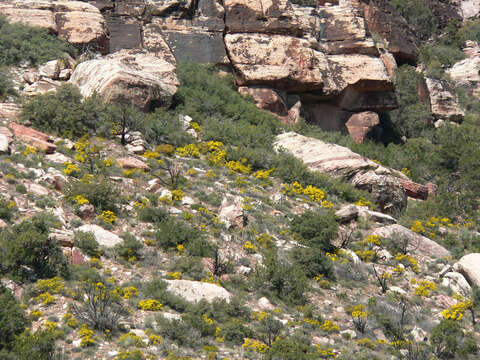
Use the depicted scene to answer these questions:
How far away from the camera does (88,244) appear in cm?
1302

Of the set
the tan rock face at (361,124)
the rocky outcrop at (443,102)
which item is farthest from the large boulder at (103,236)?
the rocky outcrop at (443,102)

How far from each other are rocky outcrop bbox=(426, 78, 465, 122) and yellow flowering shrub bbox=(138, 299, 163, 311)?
88.8 feet

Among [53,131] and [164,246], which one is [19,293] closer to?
[164,246]

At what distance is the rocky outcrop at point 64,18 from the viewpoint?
2650 centimetres

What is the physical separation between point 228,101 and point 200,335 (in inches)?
655

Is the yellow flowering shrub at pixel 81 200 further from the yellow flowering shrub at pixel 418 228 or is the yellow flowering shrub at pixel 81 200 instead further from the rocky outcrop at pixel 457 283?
the yellow flowering shrub at pixel 418 228

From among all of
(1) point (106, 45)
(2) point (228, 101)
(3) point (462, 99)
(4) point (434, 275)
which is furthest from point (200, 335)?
(3) point (462, 99)

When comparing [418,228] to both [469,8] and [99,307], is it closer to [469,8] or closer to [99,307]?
[99,307]

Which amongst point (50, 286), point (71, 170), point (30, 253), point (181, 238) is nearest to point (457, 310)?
point (181, 238)

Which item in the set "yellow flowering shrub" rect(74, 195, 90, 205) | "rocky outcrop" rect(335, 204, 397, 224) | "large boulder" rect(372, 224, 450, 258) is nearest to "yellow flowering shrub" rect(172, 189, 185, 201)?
"yellow flowering shrub" rect(74, 195, 90, 205)

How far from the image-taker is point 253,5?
95.0ft

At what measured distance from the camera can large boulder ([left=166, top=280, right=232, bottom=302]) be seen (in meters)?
12.4

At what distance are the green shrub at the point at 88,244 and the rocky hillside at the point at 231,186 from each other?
0.07 meters

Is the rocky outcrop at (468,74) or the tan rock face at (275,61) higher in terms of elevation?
the tan rock face at (275,61)
